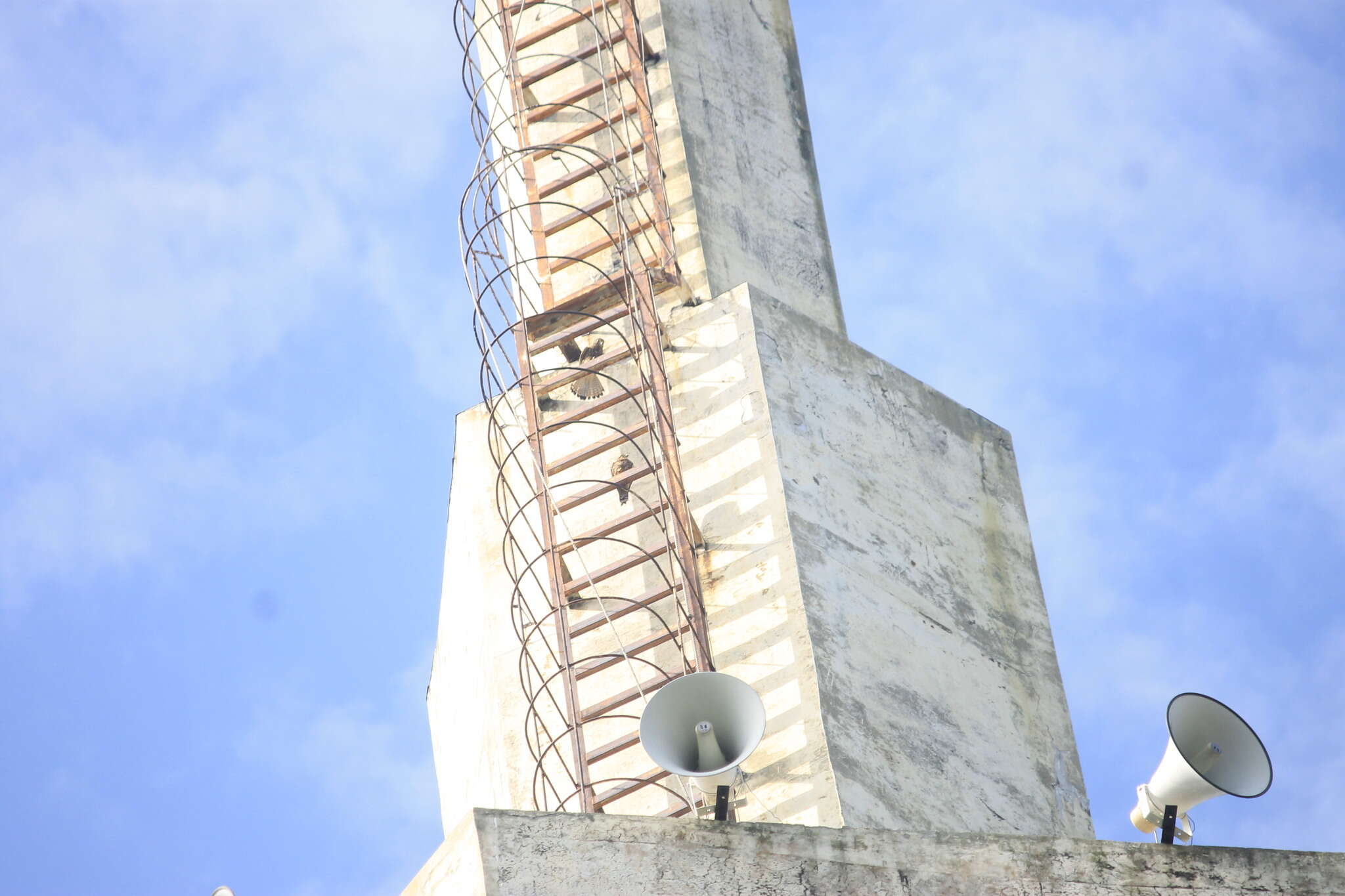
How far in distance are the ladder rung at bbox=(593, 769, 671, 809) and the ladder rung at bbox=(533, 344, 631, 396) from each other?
12.0ft

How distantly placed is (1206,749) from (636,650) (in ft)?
19.2

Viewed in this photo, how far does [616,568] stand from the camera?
19672 millimetres

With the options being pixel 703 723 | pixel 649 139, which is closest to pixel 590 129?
pixel 649 139

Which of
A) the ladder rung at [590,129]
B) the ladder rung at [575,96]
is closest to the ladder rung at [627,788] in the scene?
Answer: the ladder rung at [590,129]

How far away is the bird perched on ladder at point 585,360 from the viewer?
835 inches

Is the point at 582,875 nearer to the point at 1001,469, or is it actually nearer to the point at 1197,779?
the point at 1197,779

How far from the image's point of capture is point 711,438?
2033 cm

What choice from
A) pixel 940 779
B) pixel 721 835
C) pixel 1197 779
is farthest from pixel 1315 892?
pixel 940 779

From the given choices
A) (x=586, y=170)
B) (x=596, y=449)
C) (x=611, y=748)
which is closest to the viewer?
(x=611, y=748)

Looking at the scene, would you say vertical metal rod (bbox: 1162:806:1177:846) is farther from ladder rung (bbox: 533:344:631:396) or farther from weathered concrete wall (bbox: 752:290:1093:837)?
ladder rung (bbox: 533:344:631:396)

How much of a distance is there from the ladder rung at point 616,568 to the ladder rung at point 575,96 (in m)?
4.74

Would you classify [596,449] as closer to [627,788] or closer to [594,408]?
[594,408]

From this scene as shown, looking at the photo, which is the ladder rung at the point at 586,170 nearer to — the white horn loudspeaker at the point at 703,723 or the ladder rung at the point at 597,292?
the ladder rung at the point at 597,292

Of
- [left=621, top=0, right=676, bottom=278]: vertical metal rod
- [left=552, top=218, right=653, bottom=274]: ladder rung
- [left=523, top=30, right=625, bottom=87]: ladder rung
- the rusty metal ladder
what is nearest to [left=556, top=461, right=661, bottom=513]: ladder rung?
the rusty metal ladder
